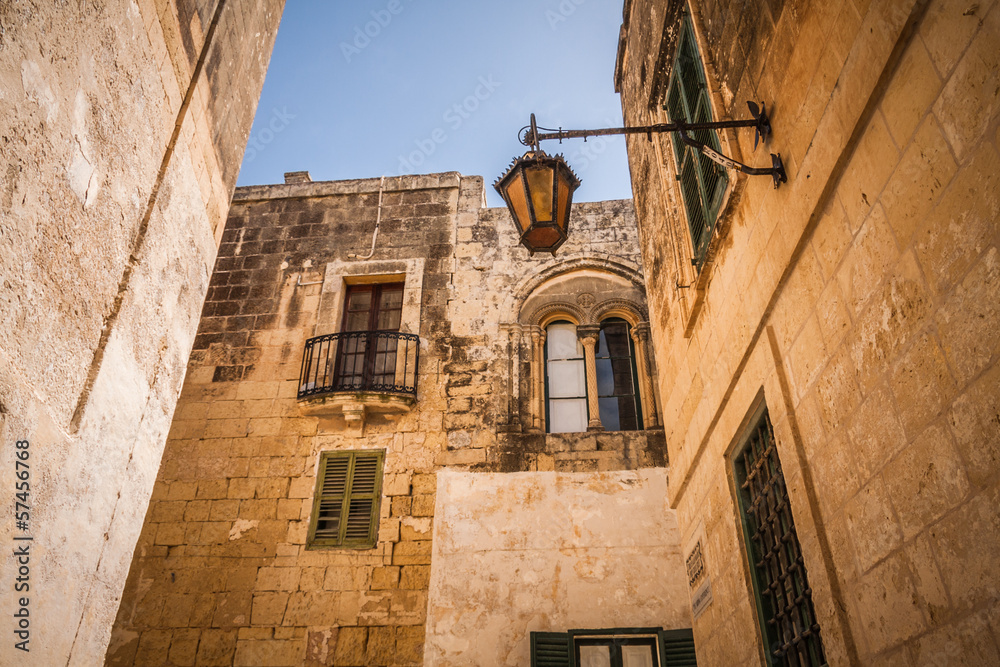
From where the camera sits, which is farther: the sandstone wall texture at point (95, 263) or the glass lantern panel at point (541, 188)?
the glass lantern panel at point (541, 188)

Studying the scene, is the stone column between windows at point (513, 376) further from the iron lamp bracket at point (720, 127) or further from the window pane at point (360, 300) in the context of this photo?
the iron lamp bracket at point (720, 127)

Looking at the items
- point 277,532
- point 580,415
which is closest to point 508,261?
point 580,415

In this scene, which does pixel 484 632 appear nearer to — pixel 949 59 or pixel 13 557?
pixel 13 557

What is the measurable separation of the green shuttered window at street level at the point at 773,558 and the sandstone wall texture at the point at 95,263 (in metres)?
2.97

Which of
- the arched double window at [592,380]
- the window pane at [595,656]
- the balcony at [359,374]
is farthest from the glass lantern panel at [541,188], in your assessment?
the balcony at [359,374]

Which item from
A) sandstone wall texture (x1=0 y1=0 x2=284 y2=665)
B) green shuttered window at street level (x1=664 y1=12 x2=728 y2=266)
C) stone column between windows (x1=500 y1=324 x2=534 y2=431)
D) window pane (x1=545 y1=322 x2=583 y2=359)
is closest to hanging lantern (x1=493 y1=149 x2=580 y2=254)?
green shuttered window at street level (x1=664 y1=12 x2=728 y2=266)

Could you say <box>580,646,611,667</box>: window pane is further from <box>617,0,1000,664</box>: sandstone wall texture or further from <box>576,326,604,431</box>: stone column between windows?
<box>617,0,1000,664</box>: sandstone wall texture

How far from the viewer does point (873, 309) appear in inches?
92.2

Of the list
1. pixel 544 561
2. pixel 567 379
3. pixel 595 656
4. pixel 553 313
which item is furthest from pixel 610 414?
pixel 595 656

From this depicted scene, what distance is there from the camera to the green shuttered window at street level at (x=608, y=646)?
7.23m

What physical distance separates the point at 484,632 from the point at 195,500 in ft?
13.0

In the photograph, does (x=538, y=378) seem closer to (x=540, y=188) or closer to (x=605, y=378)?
(x=605, y=378)

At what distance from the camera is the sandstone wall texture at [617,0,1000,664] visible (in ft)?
5.99

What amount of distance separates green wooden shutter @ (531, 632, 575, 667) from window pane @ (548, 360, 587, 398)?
10.2 ft
